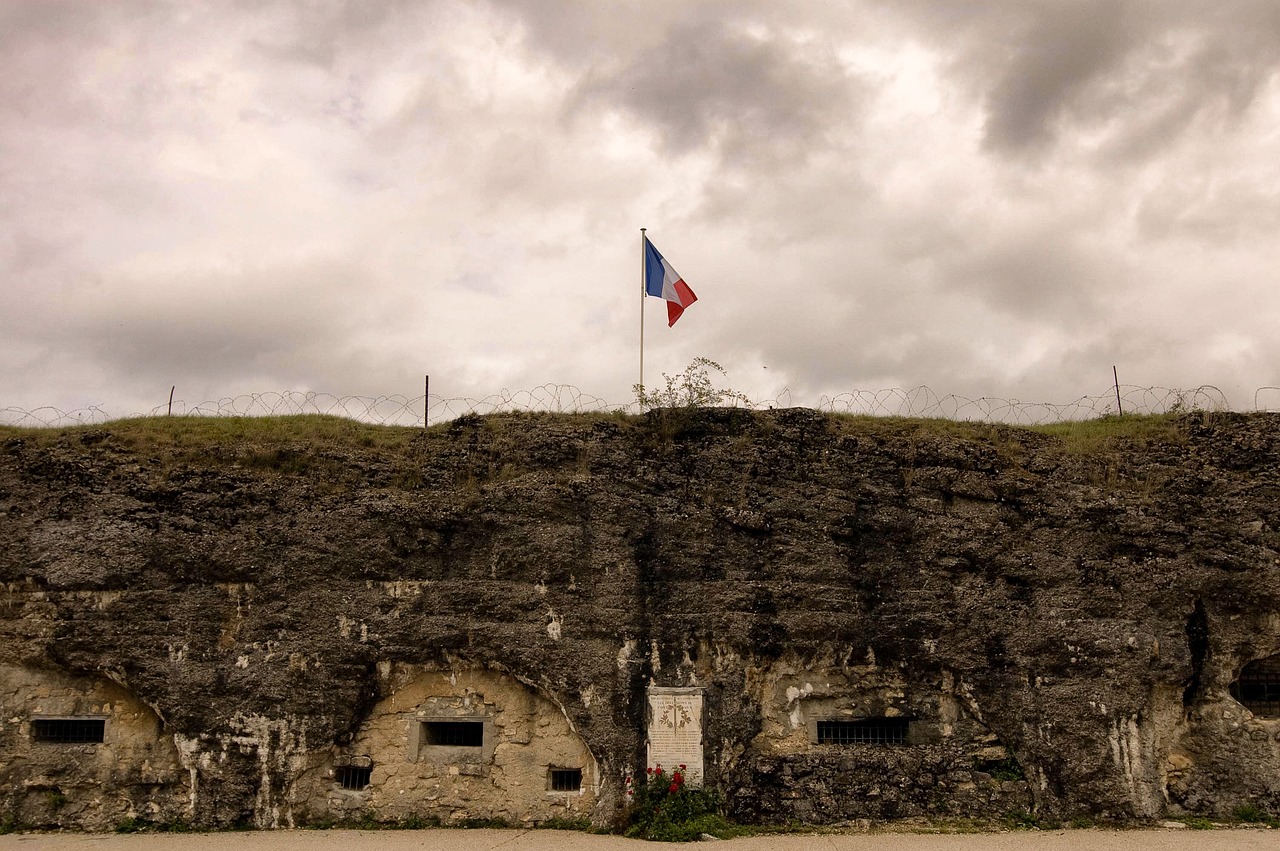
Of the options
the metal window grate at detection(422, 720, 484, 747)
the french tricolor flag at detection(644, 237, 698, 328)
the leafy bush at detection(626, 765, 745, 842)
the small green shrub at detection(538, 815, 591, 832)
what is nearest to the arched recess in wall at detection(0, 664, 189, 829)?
the metal window grate at detection(422, 720, 484, 747)

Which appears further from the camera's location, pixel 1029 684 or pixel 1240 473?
pixel 1240 473

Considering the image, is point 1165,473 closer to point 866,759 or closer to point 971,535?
point 971,535

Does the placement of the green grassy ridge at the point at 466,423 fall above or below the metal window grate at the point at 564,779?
above

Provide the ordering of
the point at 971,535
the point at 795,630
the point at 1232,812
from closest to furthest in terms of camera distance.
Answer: the point at 1232,812 < the point at 795,630 < the point at 971,535

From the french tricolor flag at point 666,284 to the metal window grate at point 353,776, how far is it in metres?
9.67

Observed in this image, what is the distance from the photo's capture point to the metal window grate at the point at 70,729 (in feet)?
44.9

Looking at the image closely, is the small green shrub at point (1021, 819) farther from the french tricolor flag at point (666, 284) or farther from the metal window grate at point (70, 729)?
the metal window grate at point (70, 729)

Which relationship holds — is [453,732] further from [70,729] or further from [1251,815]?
[1251,815]

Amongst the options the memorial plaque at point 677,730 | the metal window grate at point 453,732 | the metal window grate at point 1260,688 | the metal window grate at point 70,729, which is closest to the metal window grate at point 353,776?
the metal window grate at point 453,732

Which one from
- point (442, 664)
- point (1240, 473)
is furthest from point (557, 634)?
point (1240, 473)

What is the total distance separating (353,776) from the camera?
1366 centimetres

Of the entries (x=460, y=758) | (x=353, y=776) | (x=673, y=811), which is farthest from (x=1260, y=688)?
(x=353, y=776)

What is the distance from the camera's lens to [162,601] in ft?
45.3

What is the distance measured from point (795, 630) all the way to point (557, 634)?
369cm
